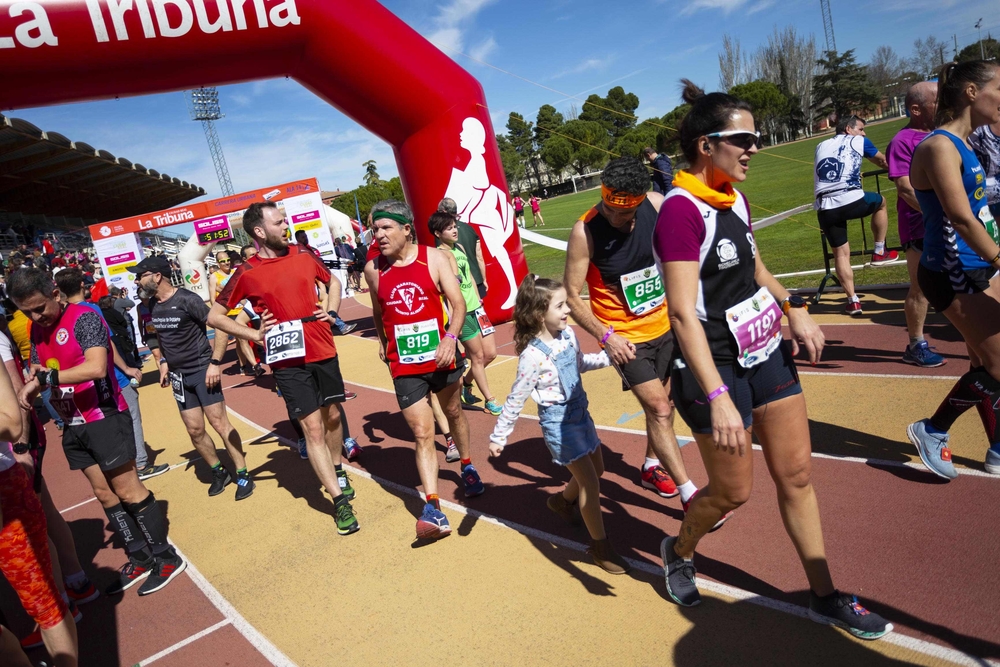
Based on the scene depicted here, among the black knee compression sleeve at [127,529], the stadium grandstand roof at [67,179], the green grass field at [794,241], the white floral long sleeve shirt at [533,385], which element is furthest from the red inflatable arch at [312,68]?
the stadium grandstand roof at [67,179]

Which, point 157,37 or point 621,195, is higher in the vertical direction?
point 157,37

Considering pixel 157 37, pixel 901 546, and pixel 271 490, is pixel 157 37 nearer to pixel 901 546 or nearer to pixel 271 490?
pixel 271 490

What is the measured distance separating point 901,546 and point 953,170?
1.99 m

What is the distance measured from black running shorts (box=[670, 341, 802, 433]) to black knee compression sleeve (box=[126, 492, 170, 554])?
12.9 feet

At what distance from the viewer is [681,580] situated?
3131mm

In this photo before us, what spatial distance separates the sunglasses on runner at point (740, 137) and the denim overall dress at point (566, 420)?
1436mm

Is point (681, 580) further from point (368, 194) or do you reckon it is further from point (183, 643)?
point (368, 194)

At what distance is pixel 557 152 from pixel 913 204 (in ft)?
238

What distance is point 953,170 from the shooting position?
3275mm

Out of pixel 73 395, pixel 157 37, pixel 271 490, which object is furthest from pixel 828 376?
pixel 157 37

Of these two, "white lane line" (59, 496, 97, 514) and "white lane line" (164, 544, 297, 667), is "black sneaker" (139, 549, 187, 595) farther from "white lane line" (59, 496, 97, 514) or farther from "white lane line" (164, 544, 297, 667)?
"white lane line" (59, 496, 97, 514)

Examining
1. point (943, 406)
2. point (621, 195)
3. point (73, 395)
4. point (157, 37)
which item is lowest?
point (943, 406)

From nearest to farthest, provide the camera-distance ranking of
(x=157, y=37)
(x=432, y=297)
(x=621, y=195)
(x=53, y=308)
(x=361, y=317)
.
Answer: (x=621, y=195) → (x=53, y=308) → (x=432, y=297) → (x=157, y=37) → (x=361, y=317)

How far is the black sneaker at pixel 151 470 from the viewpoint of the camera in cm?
738
